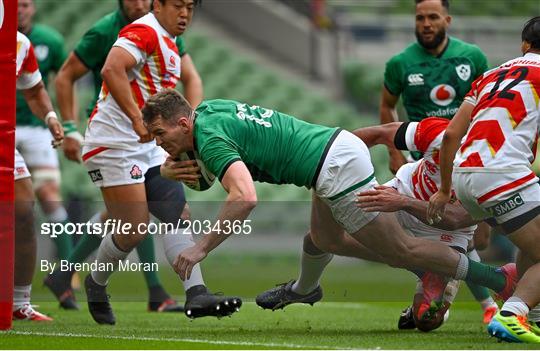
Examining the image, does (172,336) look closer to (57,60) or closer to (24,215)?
(24,215)

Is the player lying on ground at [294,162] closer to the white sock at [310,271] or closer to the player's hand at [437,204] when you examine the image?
the player's hand at [437,204]

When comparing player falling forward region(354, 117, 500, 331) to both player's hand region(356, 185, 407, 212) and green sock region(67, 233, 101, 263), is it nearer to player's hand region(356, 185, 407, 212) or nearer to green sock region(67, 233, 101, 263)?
player's hand region(356, 185, 407, 212)

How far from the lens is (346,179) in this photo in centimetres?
666

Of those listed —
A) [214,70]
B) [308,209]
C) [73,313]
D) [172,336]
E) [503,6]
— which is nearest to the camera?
[172,336]

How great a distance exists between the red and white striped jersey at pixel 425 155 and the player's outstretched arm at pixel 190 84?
183cm

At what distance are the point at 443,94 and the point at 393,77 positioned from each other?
0.43 metres

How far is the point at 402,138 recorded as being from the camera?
7238 mm

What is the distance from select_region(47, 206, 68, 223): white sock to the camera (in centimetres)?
794

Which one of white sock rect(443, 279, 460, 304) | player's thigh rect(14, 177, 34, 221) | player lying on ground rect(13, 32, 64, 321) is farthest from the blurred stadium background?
white sock rect(443, 279, 460, 304)

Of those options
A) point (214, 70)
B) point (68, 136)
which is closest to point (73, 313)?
point (68, 136)

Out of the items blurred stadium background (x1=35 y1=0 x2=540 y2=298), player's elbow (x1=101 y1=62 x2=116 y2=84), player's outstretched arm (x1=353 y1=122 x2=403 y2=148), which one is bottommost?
blurred stadium background (x1=35 y1=0 x2=540 y2=298)

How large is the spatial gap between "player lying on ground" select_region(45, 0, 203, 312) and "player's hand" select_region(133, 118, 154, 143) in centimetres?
104

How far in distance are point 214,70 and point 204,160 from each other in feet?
47.4

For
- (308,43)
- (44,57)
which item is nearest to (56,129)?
(44,57)
